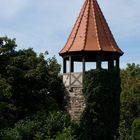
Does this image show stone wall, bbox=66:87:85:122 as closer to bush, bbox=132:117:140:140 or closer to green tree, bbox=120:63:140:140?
bush, bbox=132:117:140:140

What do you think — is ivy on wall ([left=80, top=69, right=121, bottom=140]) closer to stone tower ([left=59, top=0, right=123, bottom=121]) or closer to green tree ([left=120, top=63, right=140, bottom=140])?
stone tower ([left=59, top=0, right=123, bottom=121])

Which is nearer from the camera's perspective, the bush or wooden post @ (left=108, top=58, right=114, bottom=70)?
wooden post @ (left=108, top=58, right=114, bottom=70)

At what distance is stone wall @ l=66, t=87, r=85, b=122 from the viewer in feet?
92.8

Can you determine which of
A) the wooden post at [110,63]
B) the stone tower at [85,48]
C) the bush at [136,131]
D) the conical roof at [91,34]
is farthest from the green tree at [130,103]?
the conical roof at [91,34]

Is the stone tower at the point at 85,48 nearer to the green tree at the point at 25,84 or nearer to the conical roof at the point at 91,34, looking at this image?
the conical roof at the point at 91,34

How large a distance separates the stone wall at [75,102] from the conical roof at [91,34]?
2.10 m

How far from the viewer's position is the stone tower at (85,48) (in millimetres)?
28594

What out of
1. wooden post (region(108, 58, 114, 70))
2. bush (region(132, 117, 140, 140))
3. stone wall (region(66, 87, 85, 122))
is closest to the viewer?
stone wall (region(66, 87, 85, 122))

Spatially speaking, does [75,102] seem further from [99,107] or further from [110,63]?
[110,63]

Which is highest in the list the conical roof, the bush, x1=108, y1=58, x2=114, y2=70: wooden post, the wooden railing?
the conical roof

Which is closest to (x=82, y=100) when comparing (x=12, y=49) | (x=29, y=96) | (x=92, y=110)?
(x=92, y=110)

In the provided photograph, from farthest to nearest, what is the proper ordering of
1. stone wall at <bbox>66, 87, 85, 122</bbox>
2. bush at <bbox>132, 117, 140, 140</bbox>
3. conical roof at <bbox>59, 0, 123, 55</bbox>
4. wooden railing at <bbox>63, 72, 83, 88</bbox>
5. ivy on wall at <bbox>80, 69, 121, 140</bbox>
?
bush at <bbox>132, 117, 140, 140</bbox> → conical roof at <bbox>59, 0, 123, 55</bbox> → wooden railing at <bbox>63, 72, 83, 88</bbox> → stone wall at <bbox>66, 87, 85, 122</bbox> → ivy on wall at <bbox>80, 69, 121, 140</bbox>

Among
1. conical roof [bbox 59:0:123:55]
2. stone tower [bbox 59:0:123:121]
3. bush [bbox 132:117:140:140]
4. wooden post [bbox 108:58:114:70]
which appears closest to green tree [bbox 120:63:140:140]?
bush [bbox 132:117:140:140]

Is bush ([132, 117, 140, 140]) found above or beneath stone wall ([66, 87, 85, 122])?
beneath
